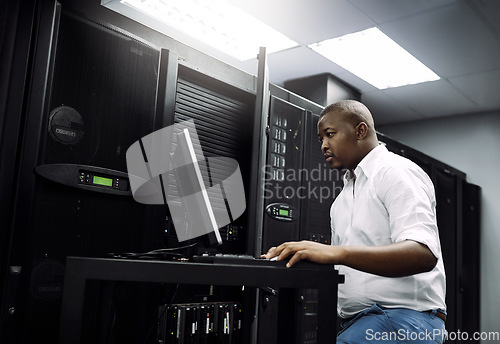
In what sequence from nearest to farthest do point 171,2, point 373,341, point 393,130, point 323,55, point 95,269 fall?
point 95,269 → point 373,341 → point 171,2 → point 323,55 → point 393,130

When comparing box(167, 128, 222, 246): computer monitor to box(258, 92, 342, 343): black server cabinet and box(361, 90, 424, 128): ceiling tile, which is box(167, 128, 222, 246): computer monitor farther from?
box(361, 90, 424, 128): ceiling tile

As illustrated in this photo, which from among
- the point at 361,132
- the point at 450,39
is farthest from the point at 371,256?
the point at 450,39

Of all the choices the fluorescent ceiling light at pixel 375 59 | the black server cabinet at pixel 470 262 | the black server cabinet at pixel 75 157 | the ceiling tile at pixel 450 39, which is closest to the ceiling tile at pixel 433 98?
the fluorescent ceiling light at pixel 375 59

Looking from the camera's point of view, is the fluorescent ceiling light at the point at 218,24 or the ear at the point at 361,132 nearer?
the ear at the point at 361,132

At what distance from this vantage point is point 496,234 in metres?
4.53

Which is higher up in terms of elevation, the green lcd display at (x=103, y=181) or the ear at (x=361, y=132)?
the ear at (x=361, y=132)

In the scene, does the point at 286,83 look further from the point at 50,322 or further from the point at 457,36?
the point at 50,322

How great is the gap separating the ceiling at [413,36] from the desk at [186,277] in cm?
212

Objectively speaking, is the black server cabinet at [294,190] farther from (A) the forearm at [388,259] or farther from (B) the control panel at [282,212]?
(A) the forearm at [388,259]

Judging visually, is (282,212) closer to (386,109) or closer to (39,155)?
(39,155)

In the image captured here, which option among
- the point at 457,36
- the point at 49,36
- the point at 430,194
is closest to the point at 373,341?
the point at 430,194

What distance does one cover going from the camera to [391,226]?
3.59ft

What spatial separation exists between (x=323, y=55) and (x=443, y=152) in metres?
2.09

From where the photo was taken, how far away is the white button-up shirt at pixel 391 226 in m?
1.06
